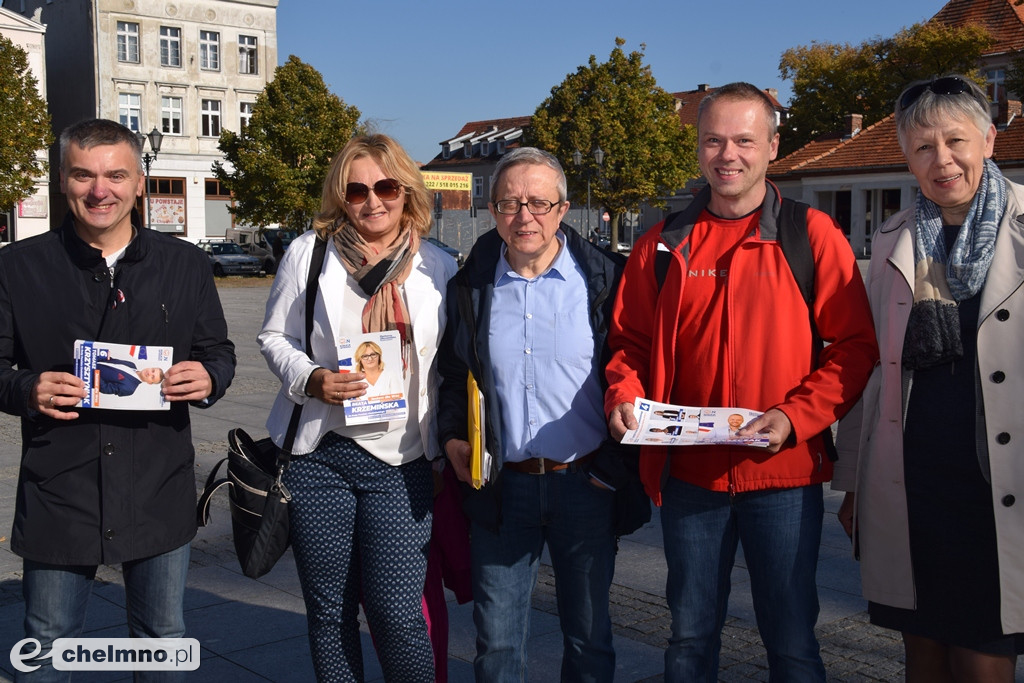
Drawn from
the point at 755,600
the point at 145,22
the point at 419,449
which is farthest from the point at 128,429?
the point at 145,22

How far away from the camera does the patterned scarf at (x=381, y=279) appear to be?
334 centimetres

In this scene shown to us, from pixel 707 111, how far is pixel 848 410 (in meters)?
1.03

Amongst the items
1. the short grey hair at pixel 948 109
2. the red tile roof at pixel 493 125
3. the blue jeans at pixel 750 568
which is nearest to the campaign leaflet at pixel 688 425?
the blue jeans at pixel 750 568

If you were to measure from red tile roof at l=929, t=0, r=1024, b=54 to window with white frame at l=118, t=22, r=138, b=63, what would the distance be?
127 feet

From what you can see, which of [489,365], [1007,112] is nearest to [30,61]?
[1007,112]

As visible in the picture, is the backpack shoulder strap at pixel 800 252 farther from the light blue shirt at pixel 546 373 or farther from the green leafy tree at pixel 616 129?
the green leafy tree at pixel 616 129

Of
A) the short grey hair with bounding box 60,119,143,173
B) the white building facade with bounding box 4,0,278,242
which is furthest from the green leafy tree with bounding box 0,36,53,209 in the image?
the short grey hair with bounding box 60,119,143,173

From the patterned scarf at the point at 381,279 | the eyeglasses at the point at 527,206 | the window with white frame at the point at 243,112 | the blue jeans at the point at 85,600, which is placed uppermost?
the window with white frame at the point at 243,112

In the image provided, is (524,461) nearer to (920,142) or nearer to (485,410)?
(485,410)

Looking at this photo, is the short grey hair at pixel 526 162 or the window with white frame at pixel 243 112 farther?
the window with white frame at pixel 243 112

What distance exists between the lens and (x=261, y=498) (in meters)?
3.33

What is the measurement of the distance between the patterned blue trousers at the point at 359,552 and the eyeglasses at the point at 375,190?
80cm

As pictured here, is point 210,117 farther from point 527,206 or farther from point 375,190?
point 527,206

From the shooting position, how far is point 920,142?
3080mm
